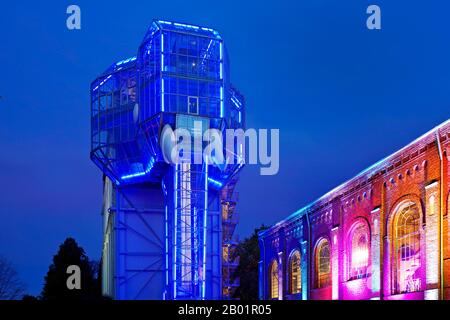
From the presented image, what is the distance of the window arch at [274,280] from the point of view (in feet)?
136

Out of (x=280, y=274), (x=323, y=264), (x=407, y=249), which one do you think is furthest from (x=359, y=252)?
(x=280, y=274)

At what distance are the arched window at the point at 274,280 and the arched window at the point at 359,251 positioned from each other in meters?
12.9

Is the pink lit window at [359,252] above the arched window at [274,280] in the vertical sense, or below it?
above


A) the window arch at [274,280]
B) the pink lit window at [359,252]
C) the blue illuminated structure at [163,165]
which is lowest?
the window arch at [274,280]

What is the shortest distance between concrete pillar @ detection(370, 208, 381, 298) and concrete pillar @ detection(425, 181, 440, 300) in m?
3.98

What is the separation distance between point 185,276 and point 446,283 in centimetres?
2360

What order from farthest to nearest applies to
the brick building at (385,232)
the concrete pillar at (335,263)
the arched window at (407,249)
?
the concrete pillar at (335,263), the arched window at (407,249), the brick building at (385,232)

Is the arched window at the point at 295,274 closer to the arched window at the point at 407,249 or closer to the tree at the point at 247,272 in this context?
the arched window at the point at 407,249

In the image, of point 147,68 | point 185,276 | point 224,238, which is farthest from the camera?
point 224,238

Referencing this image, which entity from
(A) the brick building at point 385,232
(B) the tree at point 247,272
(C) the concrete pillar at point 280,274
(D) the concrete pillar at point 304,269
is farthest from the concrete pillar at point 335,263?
(B) the tree at point 247,272

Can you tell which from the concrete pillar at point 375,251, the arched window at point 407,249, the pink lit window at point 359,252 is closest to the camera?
the arched window at point 407,249
